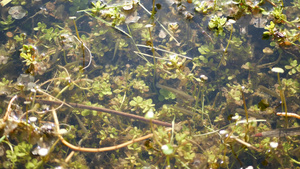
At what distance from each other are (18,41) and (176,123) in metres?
2.25

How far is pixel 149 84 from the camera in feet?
9.14

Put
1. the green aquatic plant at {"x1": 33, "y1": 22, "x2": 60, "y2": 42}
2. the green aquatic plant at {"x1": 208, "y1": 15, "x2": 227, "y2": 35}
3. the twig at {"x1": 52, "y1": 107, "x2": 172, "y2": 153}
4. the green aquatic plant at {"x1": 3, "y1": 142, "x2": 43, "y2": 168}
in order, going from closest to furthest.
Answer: the green aquatic plant at {"x1": 3, "y1": 142, "x2": 43, "y2": 168} → the twig at {"x1": 52, "y1": 107, "x2": 172, "y2": 153} → the green aquatic plant at {"x1": 208, "y1": 15, "x2": 227, "y2": 35} → the green aquatic plant at {"x1": 33, "y1": 22, "x2": 60, "y2": 42}

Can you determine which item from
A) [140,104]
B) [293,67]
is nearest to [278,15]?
A: [293,67]

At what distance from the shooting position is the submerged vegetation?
2139 mm

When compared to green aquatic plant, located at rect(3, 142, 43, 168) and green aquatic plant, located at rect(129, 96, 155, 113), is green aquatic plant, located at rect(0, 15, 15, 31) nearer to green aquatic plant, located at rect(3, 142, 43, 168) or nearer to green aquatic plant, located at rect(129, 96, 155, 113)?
green aquatic plant, located at rect(3, 142, 43, 168)

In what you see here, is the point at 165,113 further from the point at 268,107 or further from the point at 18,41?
the point at 18,41

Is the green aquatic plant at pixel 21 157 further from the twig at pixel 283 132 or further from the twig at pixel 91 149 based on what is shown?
the twig at pixel 283 132

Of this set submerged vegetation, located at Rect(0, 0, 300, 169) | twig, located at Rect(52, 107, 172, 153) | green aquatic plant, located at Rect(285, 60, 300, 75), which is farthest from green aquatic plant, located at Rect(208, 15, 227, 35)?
twig, located at Rect(52, 107, 172, 153)

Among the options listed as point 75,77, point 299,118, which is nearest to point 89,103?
point 75,77

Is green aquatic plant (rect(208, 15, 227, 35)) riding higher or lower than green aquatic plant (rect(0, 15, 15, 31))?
higher

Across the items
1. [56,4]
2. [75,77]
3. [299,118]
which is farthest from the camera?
[56,4]

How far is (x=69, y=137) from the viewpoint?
225 cm

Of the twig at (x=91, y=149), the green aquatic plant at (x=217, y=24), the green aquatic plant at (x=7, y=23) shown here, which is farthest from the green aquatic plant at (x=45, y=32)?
the green aquatic plant at (x=217, y=24)

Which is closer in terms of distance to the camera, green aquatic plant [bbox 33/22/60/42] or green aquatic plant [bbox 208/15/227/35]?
green aquatic plant [bbox 208/15/227/35]
